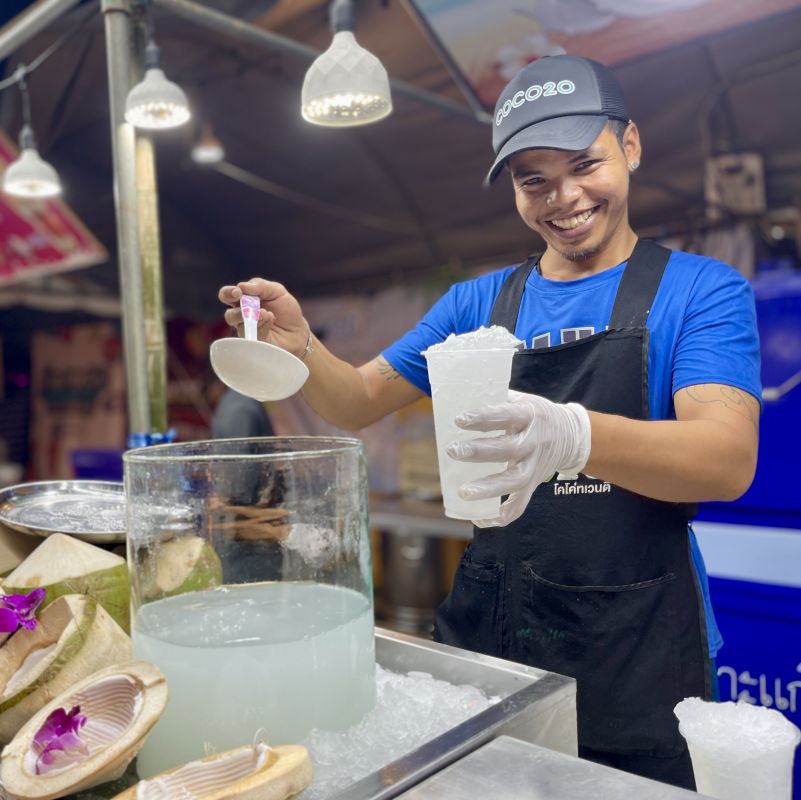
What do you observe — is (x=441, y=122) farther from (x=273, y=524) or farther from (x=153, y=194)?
(x=273, y=524)

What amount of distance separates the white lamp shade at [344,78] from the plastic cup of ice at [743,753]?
6.61 ft

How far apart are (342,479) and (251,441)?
161 millimetres

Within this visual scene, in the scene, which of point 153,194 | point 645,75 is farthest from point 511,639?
point 645,75

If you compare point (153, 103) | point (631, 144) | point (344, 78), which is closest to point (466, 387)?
point (631, 144)

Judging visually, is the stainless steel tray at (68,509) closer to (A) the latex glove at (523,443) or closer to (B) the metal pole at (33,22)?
(A) the latex glove at (523,443)

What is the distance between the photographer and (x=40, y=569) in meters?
1.05

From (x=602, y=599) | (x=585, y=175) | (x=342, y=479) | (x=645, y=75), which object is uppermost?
(x=645, y=75)

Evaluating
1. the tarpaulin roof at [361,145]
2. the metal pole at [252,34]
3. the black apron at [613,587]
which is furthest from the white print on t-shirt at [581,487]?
the tarpaulin roof at [361,145]

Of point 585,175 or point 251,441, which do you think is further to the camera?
point 585,175

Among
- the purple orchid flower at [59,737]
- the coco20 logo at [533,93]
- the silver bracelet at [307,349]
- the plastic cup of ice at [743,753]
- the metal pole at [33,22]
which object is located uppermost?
the metal pole at [33,22]

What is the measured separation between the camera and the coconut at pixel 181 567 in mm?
947

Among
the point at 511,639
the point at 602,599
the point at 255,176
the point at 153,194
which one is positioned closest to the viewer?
the point at 602,599

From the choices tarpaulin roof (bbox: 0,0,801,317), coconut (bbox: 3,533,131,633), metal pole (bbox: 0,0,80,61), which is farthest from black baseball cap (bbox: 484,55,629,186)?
metal pole (bbox: 0,0,80,61)

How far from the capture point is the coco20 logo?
158 cm
